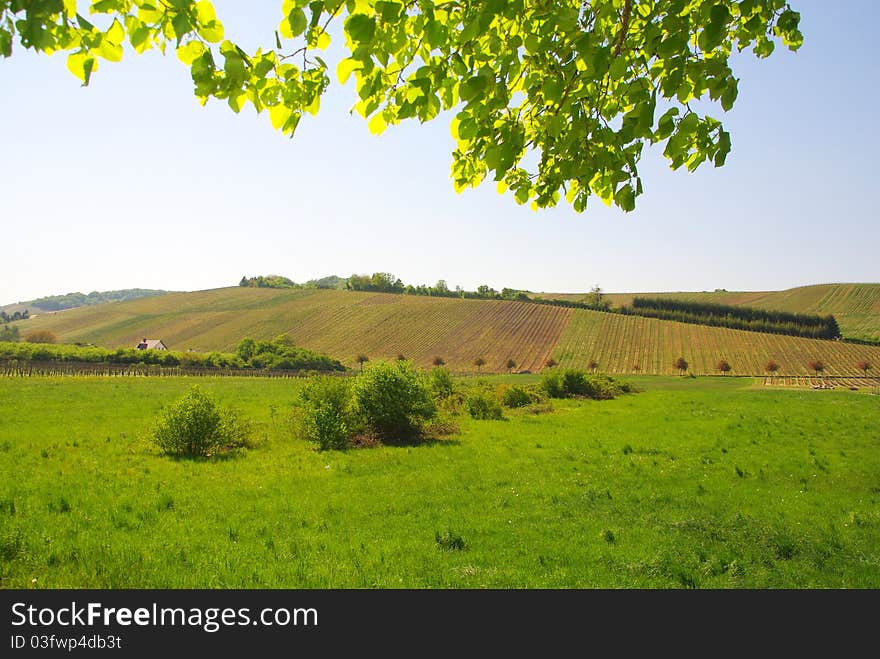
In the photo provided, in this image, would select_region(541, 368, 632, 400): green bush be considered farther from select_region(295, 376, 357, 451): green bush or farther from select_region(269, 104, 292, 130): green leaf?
select_region(269, 104, 292, 130): green leaf

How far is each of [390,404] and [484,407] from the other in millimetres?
8497

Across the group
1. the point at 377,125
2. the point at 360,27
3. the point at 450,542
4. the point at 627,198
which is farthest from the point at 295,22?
the point at 450,542

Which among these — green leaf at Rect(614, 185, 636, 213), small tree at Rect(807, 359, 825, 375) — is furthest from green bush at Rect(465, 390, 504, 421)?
small tree at Rect(807, 359, 825, 375)

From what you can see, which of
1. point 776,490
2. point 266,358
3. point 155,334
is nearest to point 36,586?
point 776,490

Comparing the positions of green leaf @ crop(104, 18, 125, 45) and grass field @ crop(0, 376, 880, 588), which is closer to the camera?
green leaf @ crop(104, 18, 125, 45)

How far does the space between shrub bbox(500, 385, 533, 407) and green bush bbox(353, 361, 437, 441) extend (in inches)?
494

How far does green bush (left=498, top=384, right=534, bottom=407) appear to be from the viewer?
109 ft

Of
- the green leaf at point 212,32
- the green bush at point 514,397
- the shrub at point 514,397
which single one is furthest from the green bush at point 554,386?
the green leaf at point 212,32

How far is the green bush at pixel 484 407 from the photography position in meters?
27.7

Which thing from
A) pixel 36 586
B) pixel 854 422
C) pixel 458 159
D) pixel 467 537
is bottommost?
pixel 854 422

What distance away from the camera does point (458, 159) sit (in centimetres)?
543

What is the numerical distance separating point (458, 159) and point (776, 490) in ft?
38.9

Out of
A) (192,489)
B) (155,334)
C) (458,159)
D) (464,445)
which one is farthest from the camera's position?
(155,334)
